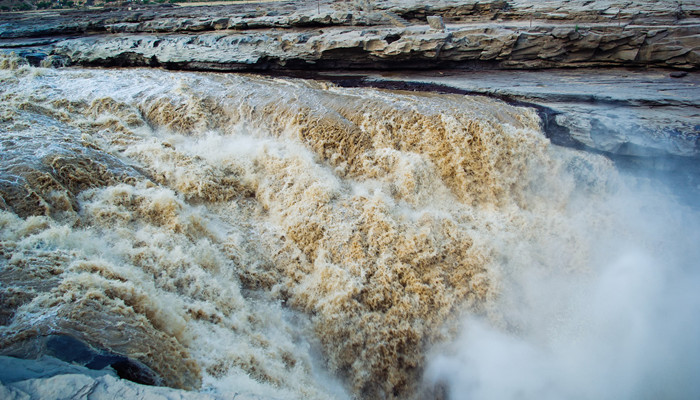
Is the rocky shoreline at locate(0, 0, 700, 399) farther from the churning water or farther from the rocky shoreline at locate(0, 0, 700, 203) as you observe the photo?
the churning water

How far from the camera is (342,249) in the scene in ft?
16.5

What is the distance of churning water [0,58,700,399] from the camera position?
3.54 metres

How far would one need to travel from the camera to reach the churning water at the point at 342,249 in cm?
354

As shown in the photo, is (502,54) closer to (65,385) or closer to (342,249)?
(342,249)

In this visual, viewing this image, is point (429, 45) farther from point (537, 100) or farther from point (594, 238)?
point (594, 238)

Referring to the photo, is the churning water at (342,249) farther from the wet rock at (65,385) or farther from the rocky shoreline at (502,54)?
the rocky shoreline at (502,54)

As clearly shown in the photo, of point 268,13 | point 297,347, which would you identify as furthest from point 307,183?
point 268,13

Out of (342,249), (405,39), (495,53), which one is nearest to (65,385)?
(342,249)

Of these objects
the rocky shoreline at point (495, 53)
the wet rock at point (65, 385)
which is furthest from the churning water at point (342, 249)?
the rocky shoreline at point (495, 53)

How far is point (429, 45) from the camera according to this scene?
26.9 feet

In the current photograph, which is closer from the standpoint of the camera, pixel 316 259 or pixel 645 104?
pixel 316 259

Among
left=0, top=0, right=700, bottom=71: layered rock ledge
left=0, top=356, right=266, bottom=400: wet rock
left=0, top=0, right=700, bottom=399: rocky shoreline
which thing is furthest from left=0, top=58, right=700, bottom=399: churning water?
left=0, top=0, right=700, bottom=71: layered rock ledge

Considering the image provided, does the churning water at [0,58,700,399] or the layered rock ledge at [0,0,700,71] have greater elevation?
the layered rock ledge at [0,0,700,71]

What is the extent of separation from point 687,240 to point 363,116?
510 cm
